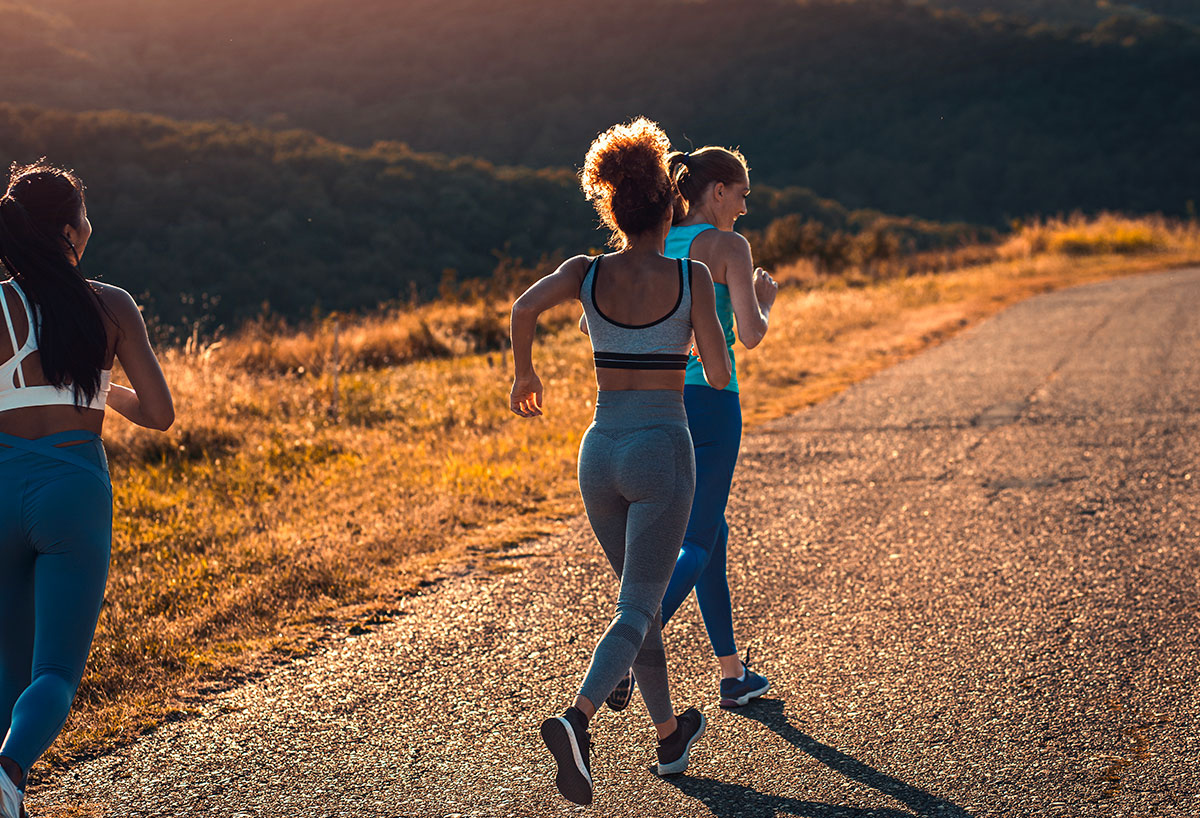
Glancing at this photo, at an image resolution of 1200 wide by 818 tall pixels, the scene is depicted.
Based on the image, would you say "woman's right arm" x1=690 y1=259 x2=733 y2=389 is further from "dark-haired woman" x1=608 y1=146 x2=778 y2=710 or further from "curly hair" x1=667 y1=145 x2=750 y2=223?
"curly hair" x1=667 y1=145 x2=750 y2=223

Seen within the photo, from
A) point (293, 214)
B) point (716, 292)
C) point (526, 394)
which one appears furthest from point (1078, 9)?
point (526, 394)

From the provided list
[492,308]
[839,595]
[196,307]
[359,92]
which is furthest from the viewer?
[359,92]

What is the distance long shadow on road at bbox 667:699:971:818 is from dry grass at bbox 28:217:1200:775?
202 centimetres

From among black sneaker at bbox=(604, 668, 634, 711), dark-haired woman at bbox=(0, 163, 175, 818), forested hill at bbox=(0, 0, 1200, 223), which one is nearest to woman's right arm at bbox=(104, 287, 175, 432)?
dark-haired woman at bbox=(0, 163, 175, 818)

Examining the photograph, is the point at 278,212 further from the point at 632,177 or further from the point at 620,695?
the point at 620,695

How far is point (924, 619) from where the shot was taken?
4691 mm

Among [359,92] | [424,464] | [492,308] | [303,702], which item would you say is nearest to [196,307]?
[492,308]

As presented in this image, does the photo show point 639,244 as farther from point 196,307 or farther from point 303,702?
point 196,307

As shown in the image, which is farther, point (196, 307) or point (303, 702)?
point (196, 307)

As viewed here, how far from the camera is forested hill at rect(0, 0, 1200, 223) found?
63156 millimetres

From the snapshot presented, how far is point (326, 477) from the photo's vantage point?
26.5 feet

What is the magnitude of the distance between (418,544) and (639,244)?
3.47 metres

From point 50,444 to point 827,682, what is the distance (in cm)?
272

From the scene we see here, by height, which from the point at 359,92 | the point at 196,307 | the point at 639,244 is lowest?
the point at 196,307
